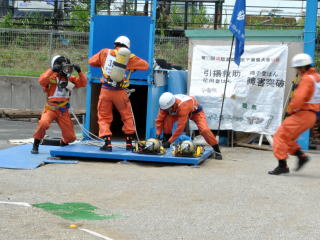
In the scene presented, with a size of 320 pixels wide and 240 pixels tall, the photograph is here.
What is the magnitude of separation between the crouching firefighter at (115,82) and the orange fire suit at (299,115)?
9.12 ft

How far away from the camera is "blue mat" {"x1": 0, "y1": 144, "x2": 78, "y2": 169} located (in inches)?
384

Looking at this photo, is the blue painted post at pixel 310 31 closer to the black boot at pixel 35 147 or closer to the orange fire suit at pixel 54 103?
the orange fire suit at pixel 54 103

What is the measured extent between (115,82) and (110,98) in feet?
0.96

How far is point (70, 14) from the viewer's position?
22.8 m

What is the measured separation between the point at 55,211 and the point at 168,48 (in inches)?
445

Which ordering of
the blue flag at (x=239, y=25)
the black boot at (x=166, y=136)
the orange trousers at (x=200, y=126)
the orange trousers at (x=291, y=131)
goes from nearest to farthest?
the orange trousers at (x=291, y=131) < the orange trousers at (x=200, y=126) < the black boot at (x=166, y=136) < the blue flag at (x=239, y=25)

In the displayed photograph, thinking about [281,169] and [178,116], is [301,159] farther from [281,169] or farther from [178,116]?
[178,116]

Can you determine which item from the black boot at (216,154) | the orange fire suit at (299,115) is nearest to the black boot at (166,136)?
the black boot at (216,154)

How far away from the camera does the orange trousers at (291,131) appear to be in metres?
9.23

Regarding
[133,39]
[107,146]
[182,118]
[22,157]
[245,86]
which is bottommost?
[22,157]

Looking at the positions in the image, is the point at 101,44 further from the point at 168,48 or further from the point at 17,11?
the point at 17,11

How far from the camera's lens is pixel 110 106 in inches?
428

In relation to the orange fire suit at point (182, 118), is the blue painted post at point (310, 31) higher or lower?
higher

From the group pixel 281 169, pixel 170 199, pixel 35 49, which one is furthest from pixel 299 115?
pixel 35 49
